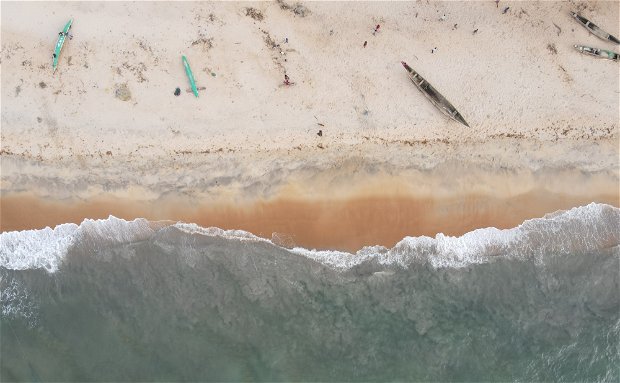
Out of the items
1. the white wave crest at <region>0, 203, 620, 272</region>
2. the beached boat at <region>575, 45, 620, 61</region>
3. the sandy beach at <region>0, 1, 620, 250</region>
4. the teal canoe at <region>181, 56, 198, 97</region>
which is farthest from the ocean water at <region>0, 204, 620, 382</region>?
the beached boat at <region>575, 45, 620, 61</region>

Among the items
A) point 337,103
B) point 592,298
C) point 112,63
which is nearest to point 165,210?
point 112,63

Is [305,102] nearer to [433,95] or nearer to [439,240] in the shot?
[433,95]

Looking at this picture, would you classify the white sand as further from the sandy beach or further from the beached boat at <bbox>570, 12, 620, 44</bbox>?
the beached boat at <bbox>570, 12, 620, 44</bbox>

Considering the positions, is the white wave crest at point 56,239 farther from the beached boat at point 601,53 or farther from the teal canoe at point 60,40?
the beached boat at point 601,53

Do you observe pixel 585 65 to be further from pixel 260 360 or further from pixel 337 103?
pixel 260 360

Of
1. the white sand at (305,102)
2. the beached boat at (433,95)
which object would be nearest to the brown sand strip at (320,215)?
the white sand at (305,102)

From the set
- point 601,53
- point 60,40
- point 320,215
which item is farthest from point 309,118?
point 601,53
